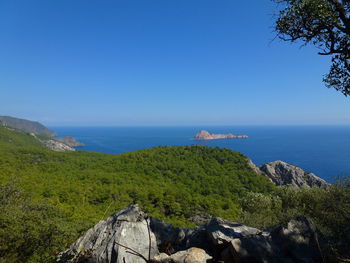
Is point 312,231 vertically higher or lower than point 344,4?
lower

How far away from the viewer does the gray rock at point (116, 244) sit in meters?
6.98

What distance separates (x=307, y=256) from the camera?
6.16 metres

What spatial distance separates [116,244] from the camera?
7.53m

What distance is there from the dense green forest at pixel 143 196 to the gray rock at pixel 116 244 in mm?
1776

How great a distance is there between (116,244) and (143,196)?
1788 inches

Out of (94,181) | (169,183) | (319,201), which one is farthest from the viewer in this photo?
(169,183)

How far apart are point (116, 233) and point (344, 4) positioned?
38.8 ft

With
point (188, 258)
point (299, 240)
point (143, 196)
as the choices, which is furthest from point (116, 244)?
point (143, 196)

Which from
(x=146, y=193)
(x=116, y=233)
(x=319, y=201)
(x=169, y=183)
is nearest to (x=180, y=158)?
(x=169, y=183)

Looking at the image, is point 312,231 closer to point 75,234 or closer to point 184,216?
point 75,234

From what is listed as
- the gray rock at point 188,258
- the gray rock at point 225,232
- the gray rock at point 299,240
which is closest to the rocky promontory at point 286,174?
the gray rock at point 225,232

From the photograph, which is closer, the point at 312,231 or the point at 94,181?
the point at 312,231

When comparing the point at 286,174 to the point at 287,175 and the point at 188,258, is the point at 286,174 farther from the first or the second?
the point at 188,258

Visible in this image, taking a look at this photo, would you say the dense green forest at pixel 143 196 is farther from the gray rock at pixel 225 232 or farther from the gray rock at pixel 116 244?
the gray rock at pixel 225 232
